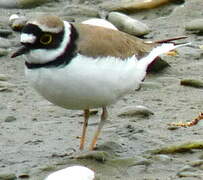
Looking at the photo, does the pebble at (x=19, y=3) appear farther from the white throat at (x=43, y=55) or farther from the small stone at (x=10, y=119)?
the white throat at (x=43, y=55)

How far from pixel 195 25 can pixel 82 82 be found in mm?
3203

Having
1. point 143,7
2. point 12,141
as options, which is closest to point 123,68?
point 12,141

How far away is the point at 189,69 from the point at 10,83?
1.59m

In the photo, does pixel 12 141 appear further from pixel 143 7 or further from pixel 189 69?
pixel 143 7

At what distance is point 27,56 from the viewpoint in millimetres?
5043

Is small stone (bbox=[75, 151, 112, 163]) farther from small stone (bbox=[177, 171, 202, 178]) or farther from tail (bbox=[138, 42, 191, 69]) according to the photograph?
tail (bbox=[138, 42, 191, 69])

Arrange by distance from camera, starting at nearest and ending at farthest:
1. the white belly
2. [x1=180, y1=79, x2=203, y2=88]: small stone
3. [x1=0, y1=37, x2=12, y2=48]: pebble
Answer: the white belly < [x1=180, y1=79, x2=203, y2=88]: small stone < [x1=0, y1=37, x2=12, y2=48]: pebble

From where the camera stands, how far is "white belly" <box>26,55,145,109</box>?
16.3 feet

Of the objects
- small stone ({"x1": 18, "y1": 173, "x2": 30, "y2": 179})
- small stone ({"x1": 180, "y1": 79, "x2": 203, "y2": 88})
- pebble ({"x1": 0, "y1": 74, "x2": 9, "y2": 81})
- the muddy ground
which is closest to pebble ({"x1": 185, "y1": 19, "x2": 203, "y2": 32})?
the muddy ground

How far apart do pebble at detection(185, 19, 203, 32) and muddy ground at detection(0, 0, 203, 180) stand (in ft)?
1.28

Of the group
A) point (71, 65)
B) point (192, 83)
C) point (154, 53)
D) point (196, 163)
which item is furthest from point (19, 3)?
point (196, 163)

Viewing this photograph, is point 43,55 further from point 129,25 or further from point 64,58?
point 129,25

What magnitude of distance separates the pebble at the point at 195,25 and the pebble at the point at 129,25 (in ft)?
1.32

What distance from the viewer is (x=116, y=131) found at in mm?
5828
